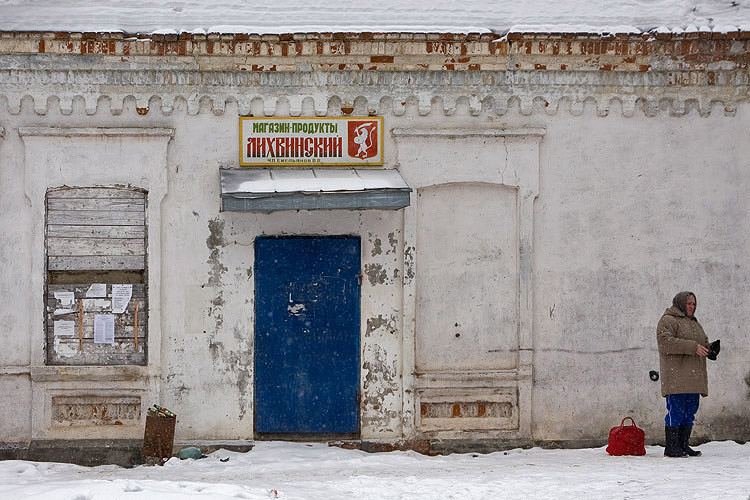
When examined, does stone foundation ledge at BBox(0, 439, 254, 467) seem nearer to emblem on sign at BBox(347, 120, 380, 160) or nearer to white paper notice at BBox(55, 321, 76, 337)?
white paper notice at BBox(55, 321, 76, 337)

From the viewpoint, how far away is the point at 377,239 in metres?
10.4

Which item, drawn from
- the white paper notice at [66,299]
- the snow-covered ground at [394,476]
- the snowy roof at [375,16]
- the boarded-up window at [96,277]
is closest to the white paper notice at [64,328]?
the boarded-up window at [96,277]

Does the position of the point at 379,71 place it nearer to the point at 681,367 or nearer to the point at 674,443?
the point at 681,367

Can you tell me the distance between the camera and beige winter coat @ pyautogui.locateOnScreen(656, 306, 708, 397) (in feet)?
30.8

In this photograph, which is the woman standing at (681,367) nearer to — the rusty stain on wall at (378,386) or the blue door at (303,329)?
the rusty stain on wall at (378,386)

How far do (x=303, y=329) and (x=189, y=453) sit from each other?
1.72 metres

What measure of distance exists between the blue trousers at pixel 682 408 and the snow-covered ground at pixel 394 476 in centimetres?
38

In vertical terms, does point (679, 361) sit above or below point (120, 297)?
below

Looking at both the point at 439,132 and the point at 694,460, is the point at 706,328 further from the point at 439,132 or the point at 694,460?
the point at 439,132

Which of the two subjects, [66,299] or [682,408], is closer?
[682,408]

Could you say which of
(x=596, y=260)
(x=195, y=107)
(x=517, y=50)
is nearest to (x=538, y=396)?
(x=596, y=260)

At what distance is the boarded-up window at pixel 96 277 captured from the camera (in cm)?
1026

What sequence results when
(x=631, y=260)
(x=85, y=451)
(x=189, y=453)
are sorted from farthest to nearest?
(x=631, y=260)
(x=85, y=451)
(x=189, y=453)

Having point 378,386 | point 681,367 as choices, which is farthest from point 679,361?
point 378,386
